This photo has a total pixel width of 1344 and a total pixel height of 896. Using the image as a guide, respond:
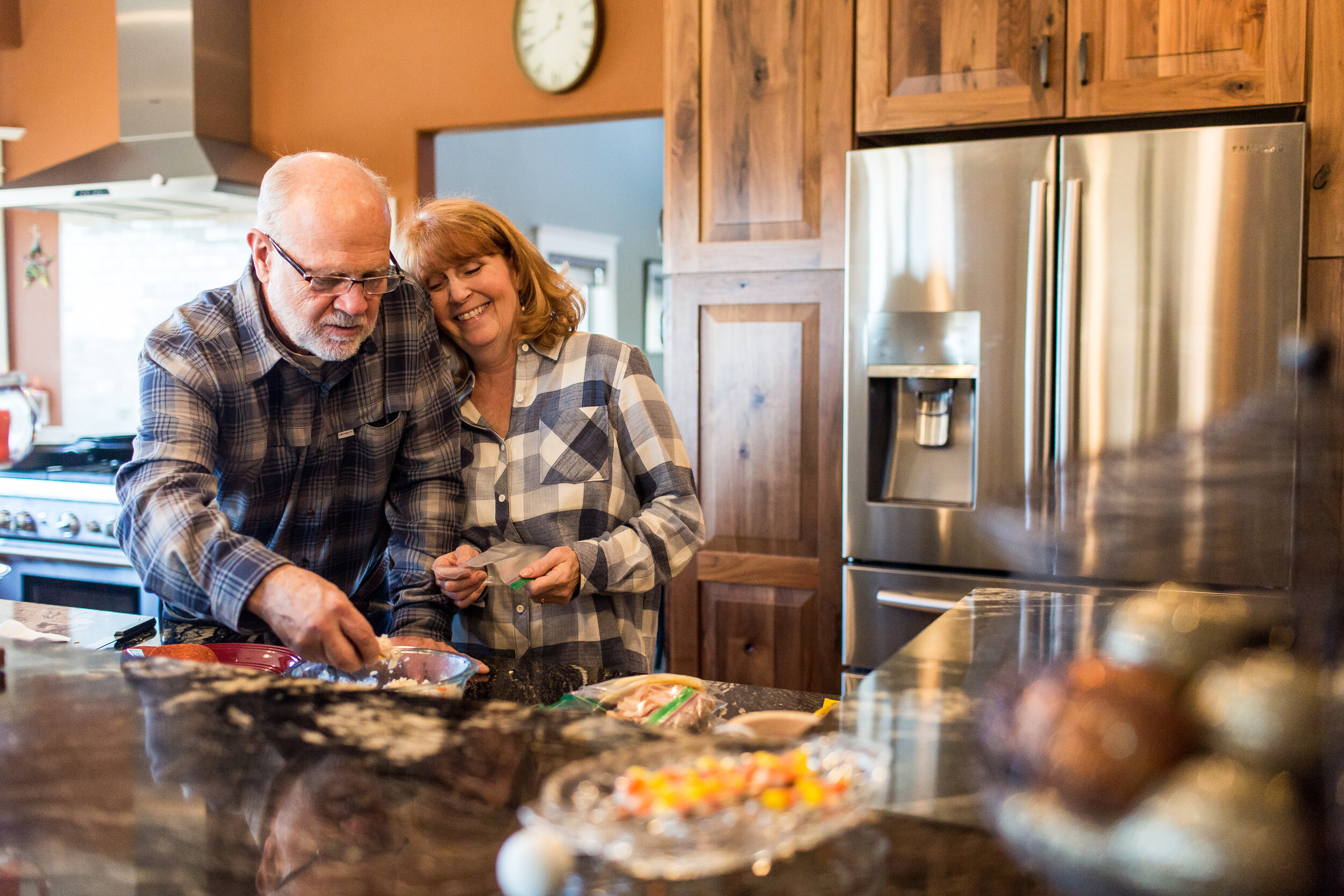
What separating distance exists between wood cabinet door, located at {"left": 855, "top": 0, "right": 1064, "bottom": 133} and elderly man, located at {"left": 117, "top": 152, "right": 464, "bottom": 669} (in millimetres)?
1315

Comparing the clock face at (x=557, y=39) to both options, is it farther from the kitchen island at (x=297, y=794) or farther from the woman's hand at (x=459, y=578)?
the kitchen island at (x=297, y=794)

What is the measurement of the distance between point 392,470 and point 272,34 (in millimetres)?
2962

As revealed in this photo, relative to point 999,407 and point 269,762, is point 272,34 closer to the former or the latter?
point 999,407

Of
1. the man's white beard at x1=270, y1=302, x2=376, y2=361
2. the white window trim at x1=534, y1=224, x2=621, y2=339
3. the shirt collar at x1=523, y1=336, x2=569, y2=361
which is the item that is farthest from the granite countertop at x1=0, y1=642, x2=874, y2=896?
the white window trim at x1=534, y1=224, x2=621, y2=339

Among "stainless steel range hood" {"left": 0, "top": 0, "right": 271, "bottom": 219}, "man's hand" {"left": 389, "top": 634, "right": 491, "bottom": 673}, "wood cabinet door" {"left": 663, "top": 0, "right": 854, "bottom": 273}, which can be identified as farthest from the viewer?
"stainless steel range hood" {"left": 0, "top": 0, "right": 271, "bottom": 219}

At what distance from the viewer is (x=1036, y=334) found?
231 centimetres

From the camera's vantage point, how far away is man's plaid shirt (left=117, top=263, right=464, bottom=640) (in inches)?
61.7

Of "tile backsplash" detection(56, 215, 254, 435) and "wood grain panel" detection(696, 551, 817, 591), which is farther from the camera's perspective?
"tile backsplash" detection(56, 215, 254, 435)

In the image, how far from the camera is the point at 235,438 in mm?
1667

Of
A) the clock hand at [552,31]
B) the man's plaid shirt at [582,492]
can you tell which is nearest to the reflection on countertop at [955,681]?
the man's plaid shirt at [582,492]

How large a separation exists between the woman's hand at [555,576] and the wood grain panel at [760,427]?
108 cm

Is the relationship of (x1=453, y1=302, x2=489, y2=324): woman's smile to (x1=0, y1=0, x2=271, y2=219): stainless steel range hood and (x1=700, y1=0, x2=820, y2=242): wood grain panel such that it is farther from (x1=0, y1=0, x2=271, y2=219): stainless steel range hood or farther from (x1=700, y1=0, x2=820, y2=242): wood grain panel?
(x1=0, y1=0, x2=271, y2=219): stainless steel range hood

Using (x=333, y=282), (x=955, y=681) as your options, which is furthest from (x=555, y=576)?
(x=955, y=681)

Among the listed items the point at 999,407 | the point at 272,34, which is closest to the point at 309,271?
the point at 999,407
